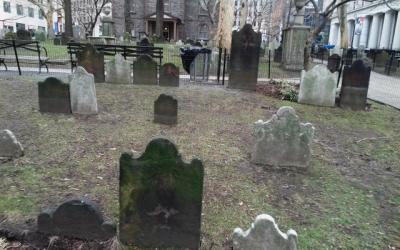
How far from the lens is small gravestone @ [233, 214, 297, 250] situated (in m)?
2.73

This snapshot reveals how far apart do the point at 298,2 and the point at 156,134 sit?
13661 millimetres

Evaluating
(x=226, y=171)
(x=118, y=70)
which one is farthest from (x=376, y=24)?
(x=226, y=171)

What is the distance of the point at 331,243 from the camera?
3.24 m

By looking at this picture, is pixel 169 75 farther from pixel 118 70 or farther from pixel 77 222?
pixel 77 222

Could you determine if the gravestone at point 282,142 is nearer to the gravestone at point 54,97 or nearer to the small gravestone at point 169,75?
the gravestone at point 54,97

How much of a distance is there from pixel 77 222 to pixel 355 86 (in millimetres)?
8480

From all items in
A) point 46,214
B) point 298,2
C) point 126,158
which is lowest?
point 46,214

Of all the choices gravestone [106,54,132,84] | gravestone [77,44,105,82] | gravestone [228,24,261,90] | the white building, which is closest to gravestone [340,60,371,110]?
gravestone [228,24,261,90]

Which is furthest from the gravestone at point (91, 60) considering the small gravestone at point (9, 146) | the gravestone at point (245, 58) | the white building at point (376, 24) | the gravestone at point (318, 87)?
the white building at point (376, 24)

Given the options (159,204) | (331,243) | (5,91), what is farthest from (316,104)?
(5,91)

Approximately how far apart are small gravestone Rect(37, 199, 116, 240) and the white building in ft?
110

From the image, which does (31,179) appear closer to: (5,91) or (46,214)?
(46,214)

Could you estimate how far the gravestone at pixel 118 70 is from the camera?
11.2m

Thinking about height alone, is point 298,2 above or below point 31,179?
above
